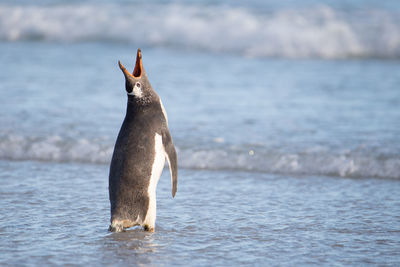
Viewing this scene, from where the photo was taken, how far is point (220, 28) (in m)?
13.9

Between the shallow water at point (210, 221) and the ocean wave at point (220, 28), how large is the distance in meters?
7.53

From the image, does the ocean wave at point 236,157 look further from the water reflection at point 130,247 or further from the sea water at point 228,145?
the water reflection at point 130,247

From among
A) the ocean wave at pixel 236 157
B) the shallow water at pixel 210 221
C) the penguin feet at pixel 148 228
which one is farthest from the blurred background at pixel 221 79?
the penguin feet at pixel 148 228

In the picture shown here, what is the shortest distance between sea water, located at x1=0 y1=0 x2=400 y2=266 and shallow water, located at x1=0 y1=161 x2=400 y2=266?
0.01 metres

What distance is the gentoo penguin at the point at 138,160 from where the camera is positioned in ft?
12.2

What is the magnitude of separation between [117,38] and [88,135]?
8224 millimetres

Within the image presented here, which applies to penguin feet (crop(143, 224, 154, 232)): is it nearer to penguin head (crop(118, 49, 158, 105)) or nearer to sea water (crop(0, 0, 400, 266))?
sea water (crop(0, 0, 400, 266))

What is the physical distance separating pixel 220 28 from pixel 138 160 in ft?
34.3

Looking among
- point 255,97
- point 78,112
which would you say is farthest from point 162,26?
point 78,112

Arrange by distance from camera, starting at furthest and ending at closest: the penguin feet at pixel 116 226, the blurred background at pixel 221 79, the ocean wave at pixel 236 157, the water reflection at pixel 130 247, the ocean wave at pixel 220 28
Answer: the ocean wave at pixel 220 28 < the blurred background at pixel 221 79 < the ocean wave at pixel 236 157 < the penguin feet at pixel 116 226 < the water reflection at pixel 130 247

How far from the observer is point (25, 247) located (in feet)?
11.6

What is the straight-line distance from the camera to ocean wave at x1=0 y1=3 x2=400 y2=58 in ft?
40.8

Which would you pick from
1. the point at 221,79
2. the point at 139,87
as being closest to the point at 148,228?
the point at 139,87

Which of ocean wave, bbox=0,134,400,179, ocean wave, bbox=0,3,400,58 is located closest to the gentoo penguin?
ocean wave, bbox=0,134,400,179
